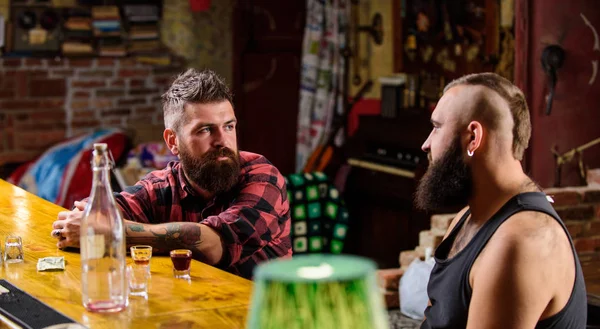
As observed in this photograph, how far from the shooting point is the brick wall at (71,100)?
694cm

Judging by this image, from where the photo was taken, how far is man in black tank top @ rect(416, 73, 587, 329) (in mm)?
2012

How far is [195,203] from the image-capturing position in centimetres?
300

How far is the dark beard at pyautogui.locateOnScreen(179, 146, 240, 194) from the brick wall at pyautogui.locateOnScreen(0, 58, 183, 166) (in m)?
3.96

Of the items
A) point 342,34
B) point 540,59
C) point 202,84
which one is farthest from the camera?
point 342,34

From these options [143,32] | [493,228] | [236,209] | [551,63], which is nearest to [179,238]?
[236,209]

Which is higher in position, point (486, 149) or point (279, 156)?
point (486, 149)

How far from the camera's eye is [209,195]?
9.68ft

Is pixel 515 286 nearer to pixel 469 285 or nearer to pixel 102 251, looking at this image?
pixel 469 285

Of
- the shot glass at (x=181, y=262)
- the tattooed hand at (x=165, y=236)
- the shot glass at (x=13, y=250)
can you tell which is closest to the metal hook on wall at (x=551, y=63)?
the tattooed hand at (x=165, y=236)

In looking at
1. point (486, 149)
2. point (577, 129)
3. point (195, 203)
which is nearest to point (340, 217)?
point (577, 129)

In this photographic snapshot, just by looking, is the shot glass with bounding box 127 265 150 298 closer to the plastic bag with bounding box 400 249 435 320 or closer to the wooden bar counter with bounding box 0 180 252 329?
the wooden bar counter with bounding box 0 180 252 329

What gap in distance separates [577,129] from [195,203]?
2356 mm

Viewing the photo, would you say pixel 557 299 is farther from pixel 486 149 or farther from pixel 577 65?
pixel 577 65

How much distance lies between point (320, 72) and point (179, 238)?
173 inches
